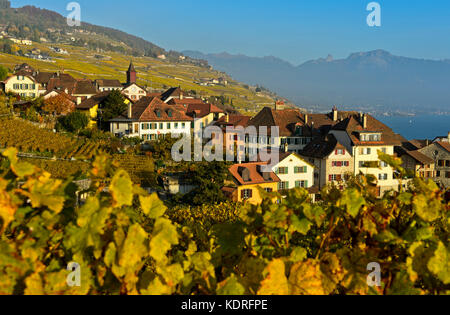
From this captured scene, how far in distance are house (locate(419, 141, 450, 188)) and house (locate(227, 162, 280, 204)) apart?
2605 cm

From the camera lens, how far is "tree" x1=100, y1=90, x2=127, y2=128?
186ft

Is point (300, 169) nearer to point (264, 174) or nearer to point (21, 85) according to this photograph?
point (264, 174)

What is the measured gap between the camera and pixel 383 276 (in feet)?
10.8

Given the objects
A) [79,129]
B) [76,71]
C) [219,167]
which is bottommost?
[219,167]

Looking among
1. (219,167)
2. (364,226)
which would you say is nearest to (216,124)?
(219,167)

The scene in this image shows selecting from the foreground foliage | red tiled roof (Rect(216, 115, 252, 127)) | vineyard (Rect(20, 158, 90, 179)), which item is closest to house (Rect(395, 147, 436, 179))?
red tiled roof (Rect(216, 115, 252, 127))

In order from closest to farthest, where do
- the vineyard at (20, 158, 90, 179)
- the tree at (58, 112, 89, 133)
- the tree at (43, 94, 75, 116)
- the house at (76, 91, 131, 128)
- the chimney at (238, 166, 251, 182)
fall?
1. the vineyard at (20, 158, 90, 179)
2. the chimney at (238, 166, 251, 182)
3. the tree at (58, 112, 89, 133)
4. the tree at (43, 94, 75, 116)
5. the house at (76, 91, 131, 128)

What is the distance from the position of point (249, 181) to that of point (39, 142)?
19284 millimetres

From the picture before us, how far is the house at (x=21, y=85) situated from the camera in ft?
230

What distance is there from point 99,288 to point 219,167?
104 feet

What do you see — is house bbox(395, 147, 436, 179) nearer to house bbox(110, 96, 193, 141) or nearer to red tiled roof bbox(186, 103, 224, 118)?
house bbox(110, 96, 193, 141)

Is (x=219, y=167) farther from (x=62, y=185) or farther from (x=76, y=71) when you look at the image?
(x=76, y=71)

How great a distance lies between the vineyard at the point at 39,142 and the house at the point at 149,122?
10055 millimetres

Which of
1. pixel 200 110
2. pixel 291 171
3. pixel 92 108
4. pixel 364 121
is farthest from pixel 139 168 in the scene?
pixel 200 110
